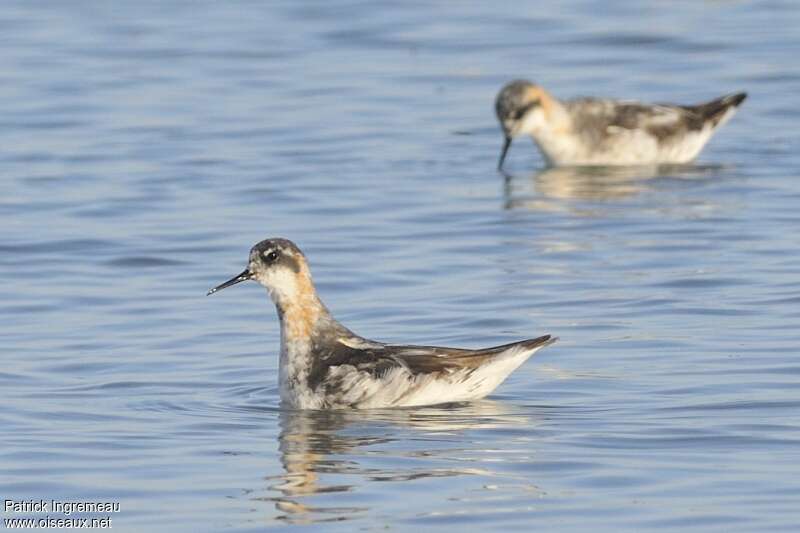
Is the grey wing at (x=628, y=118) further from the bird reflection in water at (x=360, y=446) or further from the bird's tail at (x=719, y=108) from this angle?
the bird reflection in water at (x=360, y=446)

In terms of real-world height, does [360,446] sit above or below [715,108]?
below

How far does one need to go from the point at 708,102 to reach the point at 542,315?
10.9 m

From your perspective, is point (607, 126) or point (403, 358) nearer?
point (403, 358)

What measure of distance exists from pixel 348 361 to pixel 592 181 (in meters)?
10.7

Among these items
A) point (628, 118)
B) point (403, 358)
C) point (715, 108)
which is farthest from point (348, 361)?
point (715, 108)

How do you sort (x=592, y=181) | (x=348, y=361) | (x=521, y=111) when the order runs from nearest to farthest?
1. (x=348, y=361)
2. (x=592, y=181)
3. (x=521, y=111)

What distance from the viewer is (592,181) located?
24.8 m

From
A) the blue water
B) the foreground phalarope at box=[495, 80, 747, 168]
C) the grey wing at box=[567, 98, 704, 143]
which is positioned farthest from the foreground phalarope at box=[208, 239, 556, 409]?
the grey wing at box=[567, 98, 704, 143]

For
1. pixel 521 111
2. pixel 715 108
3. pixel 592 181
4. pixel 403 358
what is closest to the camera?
pixel 403 358

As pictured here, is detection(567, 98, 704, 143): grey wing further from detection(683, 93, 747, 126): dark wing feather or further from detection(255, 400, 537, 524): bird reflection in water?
detection(255, 400, 537, 524): bird reflection in water

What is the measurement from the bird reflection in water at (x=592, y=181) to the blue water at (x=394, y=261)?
0.08 metres

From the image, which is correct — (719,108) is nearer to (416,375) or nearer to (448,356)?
(448,356)

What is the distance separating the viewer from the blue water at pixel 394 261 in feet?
39.9

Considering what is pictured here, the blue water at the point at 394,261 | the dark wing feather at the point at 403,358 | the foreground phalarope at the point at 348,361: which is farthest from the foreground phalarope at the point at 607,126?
the dark wing feather at the point at 403,358
